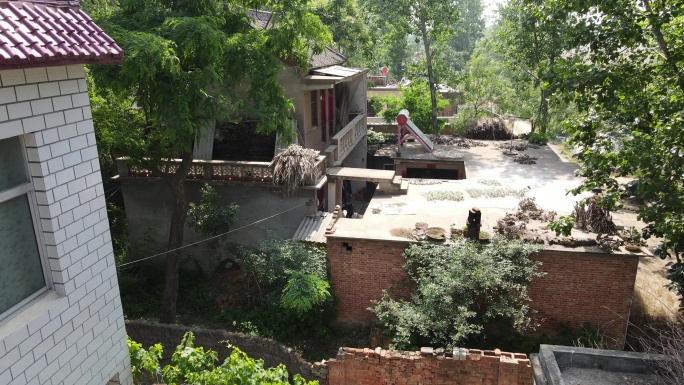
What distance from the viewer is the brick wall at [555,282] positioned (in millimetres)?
10805

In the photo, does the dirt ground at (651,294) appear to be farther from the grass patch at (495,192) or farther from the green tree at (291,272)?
the green tree at (291,272)

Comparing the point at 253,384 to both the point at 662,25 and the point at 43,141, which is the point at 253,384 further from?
the point at 662,25

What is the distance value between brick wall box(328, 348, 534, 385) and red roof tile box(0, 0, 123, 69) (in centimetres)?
754

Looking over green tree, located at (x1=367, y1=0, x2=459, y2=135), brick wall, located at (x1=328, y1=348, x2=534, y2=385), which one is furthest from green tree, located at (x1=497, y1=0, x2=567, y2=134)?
brick wall, located at (x1=328, y1=348, x2=534, y2=385)

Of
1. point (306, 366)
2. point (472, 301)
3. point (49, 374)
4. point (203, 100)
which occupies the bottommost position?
point (306, 366)

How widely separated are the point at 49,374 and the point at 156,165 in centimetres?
869

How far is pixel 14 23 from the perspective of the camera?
156 inches

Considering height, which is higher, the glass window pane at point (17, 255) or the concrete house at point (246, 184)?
the glass window pane at point (17, 255)

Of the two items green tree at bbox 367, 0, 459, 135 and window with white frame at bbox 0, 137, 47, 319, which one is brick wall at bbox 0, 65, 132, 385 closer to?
window with white frame at bbox 0, 137, 47, 319

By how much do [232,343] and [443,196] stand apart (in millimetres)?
7316

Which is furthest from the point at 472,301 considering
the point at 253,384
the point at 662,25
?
the point at 662,25

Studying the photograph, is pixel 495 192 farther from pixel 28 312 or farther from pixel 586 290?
pixel 28 312

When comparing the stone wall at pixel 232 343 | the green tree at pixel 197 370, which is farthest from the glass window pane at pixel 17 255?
the stone wall at pixel 232 343

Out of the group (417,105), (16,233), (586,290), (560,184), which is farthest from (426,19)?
(16,233)
